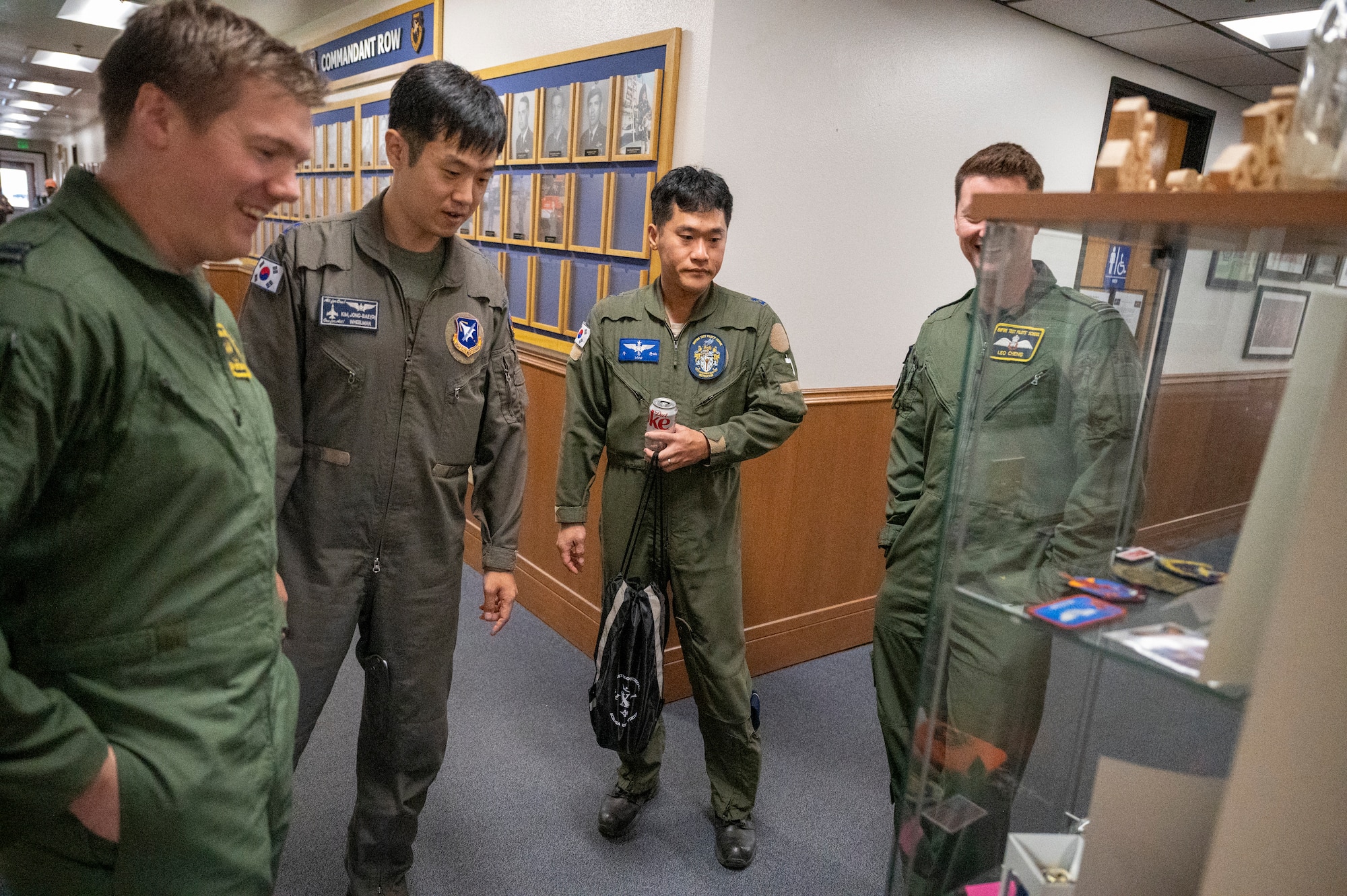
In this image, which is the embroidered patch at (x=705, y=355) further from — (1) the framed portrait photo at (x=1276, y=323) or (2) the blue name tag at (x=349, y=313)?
(1) the framed portrait photo at (x=1276, y=323)

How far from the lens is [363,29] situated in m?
4.82

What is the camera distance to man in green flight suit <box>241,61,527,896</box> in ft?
5.39

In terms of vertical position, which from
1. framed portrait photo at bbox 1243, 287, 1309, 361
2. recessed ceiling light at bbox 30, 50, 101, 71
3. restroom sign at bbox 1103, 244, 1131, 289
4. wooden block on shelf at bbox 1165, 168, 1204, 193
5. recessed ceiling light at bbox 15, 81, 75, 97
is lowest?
framed portrait photo at bbox 1243, 287, 1309, 361

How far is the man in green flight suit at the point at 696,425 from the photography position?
2188 mm

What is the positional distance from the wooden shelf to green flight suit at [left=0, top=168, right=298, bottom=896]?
0.88 meters

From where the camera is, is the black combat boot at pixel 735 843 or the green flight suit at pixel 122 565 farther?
the black combat boot at pixel 735 843

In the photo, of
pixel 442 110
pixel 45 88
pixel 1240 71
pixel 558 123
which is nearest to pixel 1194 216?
pixel 442 110

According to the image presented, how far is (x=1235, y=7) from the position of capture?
3.07m

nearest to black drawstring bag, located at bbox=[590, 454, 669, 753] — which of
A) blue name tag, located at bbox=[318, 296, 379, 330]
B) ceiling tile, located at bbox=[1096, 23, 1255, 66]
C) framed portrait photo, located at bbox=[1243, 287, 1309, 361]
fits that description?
blue name tag, located at bbox=[318, 296, 379, 330]

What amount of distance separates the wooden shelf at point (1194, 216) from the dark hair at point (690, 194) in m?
1.39

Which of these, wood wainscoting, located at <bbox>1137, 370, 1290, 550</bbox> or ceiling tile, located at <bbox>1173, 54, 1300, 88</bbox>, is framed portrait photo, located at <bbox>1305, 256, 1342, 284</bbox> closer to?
wood wainscoting, located at <bbox>1137, 370, 1290, 550</bbox>

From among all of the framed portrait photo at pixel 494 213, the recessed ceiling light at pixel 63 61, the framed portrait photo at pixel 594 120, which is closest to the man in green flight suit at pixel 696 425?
the framed portrait photo at pixel 594 120

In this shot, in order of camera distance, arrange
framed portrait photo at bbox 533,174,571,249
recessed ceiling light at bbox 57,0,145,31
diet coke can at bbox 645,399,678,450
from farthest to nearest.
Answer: recessed ceiling light at bbox 57,0,145,31 < framed portrait photo at bbox 533,174,571,249 < diet coke can at bbox 645,399,678,450

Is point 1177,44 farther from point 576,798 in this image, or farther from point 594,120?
point 576,798
